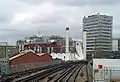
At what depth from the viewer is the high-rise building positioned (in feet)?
409

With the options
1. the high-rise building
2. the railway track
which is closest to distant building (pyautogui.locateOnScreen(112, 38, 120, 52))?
the high-rise building

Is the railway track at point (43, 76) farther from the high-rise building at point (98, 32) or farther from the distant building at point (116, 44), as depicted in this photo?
the distant building at point (116, 44)

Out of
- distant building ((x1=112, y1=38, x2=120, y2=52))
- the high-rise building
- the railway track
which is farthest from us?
the high-rise building

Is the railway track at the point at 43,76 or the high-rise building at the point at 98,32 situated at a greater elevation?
the high-rise building at the point at 98,32

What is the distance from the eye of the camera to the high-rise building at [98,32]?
124613mm

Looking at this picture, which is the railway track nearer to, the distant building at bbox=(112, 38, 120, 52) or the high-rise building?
the high-rise building

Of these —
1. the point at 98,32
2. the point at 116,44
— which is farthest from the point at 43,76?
the point at 98,32

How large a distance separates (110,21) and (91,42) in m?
21.7

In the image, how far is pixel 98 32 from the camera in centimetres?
13600

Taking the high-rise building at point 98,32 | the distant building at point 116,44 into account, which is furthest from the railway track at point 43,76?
the distant building at point 116,44

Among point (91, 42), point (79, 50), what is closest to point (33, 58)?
point (79, 50)

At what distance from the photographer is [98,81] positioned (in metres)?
15.8

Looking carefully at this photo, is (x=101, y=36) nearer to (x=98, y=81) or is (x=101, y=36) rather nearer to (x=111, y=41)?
(x=111, y=41)

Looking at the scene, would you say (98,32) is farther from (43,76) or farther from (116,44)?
(43,76)
